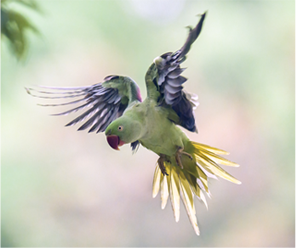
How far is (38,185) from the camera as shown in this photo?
1693 mm

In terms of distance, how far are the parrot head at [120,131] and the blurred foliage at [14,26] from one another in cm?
81

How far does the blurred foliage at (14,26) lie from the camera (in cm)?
121

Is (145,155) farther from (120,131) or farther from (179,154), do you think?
(120,131)

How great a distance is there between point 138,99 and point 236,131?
92 centimetres

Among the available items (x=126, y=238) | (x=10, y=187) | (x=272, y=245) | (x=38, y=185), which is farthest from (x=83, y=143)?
(x=272, y=245)

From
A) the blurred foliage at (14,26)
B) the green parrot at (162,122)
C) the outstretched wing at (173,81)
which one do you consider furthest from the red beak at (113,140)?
the blurred foliage at (14,26)

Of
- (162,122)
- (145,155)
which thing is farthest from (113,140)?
(145,155)

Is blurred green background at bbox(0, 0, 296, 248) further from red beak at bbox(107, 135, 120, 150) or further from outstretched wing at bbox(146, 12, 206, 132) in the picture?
red beak at bbox(107, 135, 120, 150)

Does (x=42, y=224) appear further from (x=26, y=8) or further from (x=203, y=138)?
(x=26, y=8)

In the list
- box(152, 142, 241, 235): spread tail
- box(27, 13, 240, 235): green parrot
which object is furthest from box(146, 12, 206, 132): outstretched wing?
box(152, 142, 241, 235): spread tail

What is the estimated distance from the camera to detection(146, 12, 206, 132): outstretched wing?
2.15ft

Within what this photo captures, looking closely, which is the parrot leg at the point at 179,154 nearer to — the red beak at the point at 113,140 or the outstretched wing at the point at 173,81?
the outstretched wing at the point at 173,81

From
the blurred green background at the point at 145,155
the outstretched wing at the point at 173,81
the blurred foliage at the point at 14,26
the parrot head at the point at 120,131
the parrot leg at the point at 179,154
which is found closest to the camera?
the outstretched wing at the point at 173,81

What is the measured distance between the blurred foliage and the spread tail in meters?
0.92
